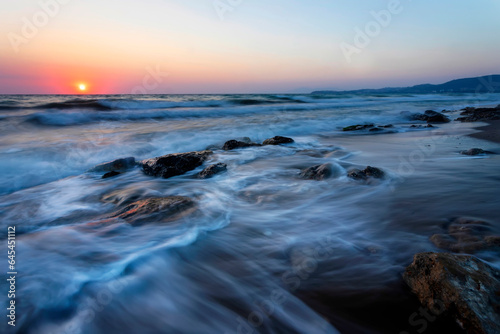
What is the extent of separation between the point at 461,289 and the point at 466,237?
1171mm

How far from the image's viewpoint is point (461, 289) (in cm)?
163

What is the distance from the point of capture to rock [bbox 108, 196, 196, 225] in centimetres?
328

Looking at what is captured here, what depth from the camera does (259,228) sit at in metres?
3.20

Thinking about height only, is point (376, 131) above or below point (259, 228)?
below

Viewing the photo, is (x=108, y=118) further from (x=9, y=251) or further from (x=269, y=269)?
(x=269, y=269)

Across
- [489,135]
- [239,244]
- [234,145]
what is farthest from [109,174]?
[489,135]

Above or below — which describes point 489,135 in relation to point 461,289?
below

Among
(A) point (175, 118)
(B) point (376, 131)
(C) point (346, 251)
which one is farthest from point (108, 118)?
(C) point (346, 251)

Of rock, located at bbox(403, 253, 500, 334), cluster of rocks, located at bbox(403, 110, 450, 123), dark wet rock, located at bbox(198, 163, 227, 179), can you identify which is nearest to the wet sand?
cluster of rocks, located at bbox(403, 110, 450, 123)

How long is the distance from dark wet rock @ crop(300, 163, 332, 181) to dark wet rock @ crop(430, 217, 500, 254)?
217 cm

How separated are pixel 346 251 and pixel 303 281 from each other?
0.65m

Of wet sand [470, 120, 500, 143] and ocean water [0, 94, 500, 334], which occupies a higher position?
ocean water [0, 94, 500, 334]

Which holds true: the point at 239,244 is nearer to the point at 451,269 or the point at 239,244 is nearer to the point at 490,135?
the point at 451,269

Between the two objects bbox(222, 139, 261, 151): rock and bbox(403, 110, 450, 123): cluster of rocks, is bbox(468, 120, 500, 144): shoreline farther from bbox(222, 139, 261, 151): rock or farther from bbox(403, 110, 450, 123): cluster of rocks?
bbox(222, 139, 261, 151): rock
